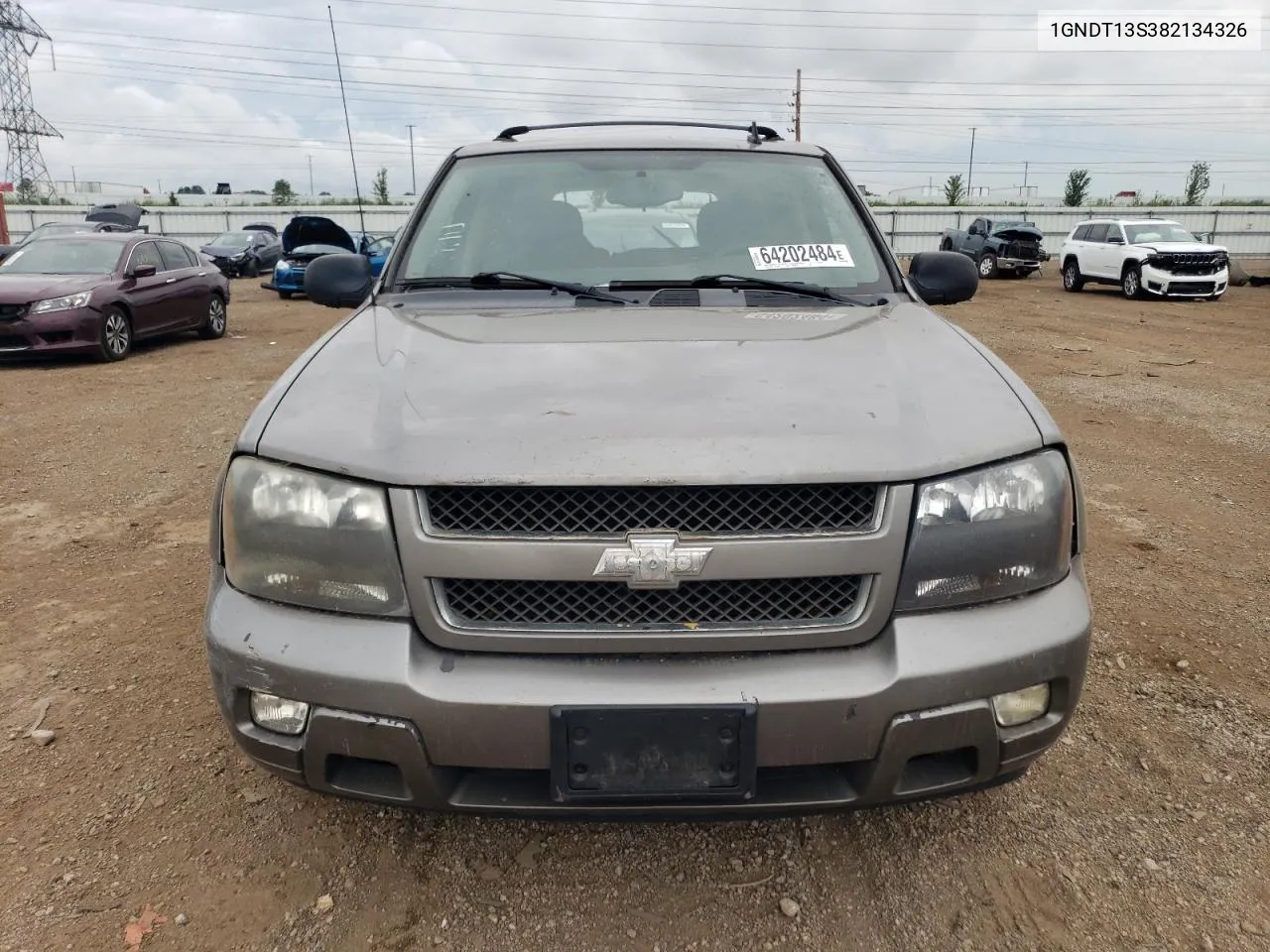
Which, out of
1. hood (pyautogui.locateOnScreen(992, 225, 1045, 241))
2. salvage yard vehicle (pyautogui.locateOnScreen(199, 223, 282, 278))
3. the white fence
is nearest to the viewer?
salvage yard vehicle (pyautogui.locateOnScreen(199, 223, 282, 278))

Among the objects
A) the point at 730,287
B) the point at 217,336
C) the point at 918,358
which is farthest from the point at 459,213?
the point at 217,336

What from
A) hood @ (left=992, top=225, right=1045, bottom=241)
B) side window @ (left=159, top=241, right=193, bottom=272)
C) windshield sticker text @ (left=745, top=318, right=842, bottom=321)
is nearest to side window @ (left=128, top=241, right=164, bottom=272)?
side window @ (left=159, top=241, right=193, bottom=272)

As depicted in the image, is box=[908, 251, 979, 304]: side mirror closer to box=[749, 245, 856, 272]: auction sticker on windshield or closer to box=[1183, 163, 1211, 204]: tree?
box=[749, 245, 856, 272]: auction sticker on windshield

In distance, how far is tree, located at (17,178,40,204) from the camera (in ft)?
152

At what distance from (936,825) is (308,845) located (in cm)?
152

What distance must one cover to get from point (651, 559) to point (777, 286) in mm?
1265

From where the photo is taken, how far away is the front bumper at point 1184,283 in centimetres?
1762

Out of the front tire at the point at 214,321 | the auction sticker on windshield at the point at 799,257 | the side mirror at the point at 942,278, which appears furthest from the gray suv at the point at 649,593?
the front tire at the point at 214,321

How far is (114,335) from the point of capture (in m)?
10.1

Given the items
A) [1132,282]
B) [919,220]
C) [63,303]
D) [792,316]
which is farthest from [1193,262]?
[919,220]

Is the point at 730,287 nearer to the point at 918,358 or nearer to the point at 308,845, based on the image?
the point at 918,358

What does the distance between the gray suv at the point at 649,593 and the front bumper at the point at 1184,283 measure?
18808 millimetres

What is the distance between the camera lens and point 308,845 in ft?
7.28

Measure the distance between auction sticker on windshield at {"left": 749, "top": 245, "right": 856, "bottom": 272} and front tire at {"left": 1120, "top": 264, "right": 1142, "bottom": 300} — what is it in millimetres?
18170
